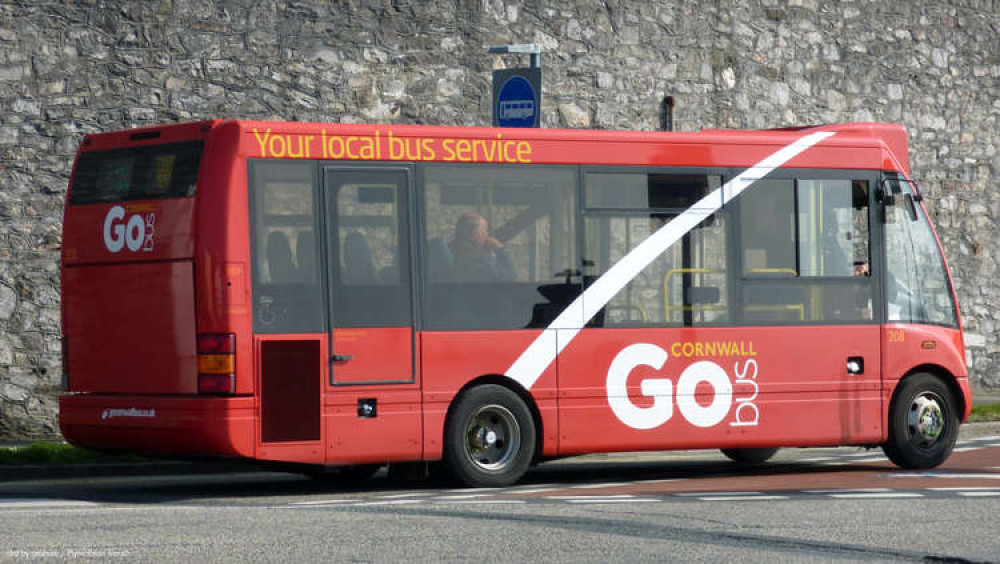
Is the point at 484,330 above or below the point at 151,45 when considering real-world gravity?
below

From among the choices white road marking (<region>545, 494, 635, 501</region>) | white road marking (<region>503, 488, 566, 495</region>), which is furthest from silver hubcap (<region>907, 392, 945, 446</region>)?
white road marking (<region>545, 494, 635, 501</region>)

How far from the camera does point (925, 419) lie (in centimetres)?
1457

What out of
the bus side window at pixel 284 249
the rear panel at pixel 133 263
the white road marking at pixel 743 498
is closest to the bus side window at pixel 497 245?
the bus side window at pixel 284 249

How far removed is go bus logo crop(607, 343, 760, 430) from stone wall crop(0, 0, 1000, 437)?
6.29 meters

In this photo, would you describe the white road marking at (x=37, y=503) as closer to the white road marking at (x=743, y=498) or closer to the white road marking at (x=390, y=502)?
the white road marking at (x=390, y=502)

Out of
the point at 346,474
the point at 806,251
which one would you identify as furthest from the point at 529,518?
the point at 806,251

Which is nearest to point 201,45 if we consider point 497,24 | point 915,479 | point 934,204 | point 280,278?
point 497,24

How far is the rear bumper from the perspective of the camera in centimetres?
1184

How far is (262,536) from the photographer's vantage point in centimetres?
928

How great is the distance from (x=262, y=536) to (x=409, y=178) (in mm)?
4120

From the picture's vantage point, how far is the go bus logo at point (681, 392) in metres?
13.3

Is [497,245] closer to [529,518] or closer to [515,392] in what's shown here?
[515,392]

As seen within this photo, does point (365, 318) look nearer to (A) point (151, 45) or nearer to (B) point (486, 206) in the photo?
(B) point (486, 206)

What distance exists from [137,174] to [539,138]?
310 centimetres
